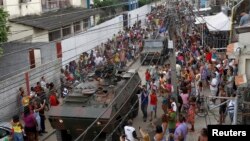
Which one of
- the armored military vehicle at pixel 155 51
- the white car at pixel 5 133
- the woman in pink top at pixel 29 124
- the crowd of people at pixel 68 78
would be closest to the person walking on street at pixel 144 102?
the crowd of people at pixel 68 78

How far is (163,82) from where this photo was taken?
19797 millimetres

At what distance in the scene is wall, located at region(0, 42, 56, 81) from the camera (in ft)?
69.9

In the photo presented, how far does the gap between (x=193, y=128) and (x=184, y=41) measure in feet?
44.4

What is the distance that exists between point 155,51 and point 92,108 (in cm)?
1575

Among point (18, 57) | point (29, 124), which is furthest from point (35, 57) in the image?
point (29, 124)

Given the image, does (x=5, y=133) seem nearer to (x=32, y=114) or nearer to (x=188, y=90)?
(x=32, y=114)

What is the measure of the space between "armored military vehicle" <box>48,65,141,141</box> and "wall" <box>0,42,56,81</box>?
21.2 ft

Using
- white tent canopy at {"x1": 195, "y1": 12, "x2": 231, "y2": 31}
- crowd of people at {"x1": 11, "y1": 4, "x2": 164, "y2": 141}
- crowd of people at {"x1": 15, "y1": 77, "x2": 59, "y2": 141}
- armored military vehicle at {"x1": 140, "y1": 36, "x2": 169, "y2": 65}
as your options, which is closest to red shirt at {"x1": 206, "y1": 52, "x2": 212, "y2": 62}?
white tent canopy at {"x1": 195, "y1": 12, "x2": 231, "y2": 31}

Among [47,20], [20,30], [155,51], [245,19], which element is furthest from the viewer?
[155,51]

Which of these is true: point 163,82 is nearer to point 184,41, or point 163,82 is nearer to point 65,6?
point 184,41

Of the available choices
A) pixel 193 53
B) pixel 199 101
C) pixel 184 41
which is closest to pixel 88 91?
pixel 199 101

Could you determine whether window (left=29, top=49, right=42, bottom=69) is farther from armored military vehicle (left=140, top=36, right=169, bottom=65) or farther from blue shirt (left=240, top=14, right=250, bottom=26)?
blue shirt (left=240, top=14, right=250, bottom=26)

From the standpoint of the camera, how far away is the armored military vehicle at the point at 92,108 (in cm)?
1332

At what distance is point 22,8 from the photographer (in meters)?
26.7
